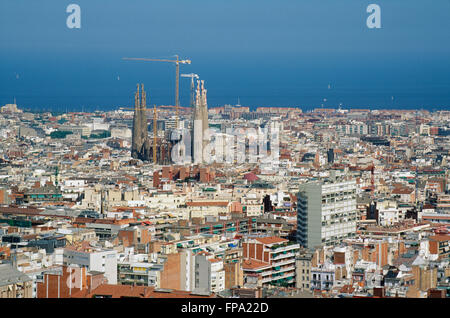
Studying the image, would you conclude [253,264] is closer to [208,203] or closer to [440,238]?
[440,238]

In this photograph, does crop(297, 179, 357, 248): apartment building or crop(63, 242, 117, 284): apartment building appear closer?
crop(63, 242, 117, 284): apartment building

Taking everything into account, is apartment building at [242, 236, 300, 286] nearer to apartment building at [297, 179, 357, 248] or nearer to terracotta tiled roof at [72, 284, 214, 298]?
apartment building at [297, 179, 357, 248]

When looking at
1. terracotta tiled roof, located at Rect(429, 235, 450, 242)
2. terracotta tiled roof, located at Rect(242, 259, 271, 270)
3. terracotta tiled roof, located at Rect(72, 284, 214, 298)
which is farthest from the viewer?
terracotta tiled roof, located at Rect(429, 235, 450, 242)

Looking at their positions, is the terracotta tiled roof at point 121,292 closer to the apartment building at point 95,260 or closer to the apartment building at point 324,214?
the apartment building at point 95,260

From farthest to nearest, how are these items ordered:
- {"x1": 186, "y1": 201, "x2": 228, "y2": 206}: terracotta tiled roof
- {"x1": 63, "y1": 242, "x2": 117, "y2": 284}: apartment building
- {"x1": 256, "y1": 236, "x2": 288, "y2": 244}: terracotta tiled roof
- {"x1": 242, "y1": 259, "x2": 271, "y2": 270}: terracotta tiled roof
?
1. {"x1": 186, "y1": 201, "x2": 228, "y2": 206}: terracotta tiled roof
2. {"x1": 256, "y1": 236, "x2": 288, "y2": 244}: terracotta tiled roof
3. {"x1": 242, "y1": 259, "x2": 271, "y2": 270}: terracotta tiled roof
4. {"x1": 63, "y1": 242, "x2": 117, "y2": 284}: apartment building

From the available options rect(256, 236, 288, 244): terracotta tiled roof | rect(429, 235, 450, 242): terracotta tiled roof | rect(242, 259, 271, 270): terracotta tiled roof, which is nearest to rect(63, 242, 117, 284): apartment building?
rect(242, 259, 271, 270): terracotta tiled roof

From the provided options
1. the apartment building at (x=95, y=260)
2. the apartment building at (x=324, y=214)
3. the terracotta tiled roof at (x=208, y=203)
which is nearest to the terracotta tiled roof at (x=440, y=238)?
the apartment building at (x=324, y=214)

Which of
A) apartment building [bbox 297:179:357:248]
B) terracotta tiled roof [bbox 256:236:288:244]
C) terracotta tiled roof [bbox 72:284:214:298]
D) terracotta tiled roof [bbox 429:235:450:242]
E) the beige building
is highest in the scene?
apartment building [bbox 297:179:357:248]

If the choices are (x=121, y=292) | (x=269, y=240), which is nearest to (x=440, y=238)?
(x=269, y=240)

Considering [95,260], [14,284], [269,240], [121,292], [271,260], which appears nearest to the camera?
[121,292]

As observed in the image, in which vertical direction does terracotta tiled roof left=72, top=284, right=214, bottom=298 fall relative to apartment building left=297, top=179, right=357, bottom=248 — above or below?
below

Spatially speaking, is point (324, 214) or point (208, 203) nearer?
point (324, 214)
